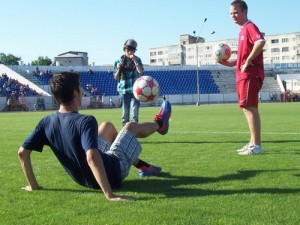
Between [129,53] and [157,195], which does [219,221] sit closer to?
[157,195]

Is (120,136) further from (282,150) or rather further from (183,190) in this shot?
(282,150)

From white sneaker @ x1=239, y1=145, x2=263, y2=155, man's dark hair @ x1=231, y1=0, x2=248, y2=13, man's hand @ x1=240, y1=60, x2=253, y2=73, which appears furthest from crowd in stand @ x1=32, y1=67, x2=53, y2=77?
white sneaker @ x1=239, y1=145, x2=263, y2=155

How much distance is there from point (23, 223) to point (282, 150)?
16.5 feet

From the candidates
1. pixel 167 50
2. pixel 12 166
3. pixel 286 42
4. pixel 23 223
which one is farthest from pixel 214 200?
pixel 167 50

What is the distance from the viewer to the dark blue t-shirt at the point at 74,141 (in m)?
4.12

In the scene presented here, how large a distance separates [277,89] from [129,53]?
69711mm

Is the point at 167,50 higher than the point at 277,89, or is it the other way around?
the point at 167,50

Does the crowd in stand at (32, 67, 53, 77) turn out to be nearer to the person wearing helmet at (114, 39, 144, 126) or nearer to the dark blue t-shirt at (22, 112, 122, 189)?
the person wearing helmet at (114, 39, 144, 126)

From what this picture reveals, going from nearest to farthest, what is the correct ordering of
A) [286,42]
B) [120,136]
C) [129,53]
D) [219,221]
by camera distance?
[219,221], [120,136], [129,53], [286,42]

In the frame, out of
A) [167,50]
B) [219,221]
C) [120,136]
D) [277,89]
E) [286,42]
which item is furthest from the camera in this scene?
[167,50]

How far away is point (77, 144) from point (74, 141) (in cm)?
4

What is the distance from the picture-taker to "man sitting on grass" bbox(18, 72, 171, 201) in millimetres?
4055

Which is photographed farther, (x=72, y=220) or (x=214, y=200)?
(x=214, y=200)

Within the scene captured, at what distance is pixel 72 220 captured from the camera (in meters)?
3.54
